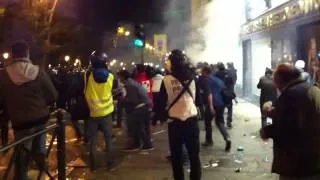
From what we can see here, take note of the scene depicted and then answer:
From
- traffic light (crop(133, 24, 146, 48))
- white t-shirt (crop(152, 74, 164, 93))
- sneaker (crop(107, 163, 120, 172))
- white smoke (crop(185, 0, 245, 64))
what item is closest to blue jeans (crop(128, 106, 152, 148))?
sneaker (crop(107, 163, 120, 172))

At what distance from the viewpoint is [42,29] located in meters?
28.9

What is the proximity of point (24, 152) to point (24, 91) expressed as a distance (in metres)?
0.75

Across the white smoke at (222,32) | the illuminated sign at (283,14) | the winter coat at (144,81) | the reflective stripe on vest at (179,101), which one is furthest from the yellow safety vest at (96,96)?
the white smoke at (222,32)

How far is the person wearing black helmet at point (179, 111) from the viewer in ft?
21.5

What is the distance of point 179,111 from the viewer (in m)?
6.55

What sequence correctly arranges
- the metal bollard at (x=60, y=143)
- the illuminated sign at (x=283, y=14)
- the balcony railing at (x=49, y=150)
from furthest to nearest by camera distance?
the illuminated sign at (x=283, y=14) < the metal bollard at (x=60, y=143) < the balcony railing at (x=49, y=150)

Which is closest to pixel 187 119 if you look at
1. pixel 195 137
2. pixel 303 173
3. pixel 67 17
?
pixel 195 137

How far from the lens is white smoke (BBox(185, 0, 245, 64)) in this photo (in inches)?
1163

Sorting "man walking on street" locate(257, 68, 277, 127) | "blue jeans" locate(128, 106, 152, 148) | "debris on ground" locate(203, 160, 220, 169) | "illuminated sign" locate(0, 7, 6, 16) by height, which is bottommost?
"debris on ground" locate(203, 160, 220, 169)

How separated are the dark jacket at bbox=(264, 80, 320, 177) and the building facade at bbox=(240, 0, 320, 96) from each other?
19.1 feet

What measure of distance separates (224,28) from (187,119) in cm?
2636

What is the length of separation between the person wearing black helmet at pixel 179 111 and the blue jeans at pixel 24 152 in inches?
65.1

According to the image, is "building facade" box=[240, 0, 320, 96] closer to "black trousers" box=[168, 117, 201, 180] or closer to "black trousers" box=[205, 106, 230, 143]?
"black trousers" box=[205, 106, 230, 143]

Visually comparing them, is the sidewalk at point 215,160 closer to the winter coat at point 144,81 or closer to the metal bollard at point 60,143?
the winter coat at point 144,81
